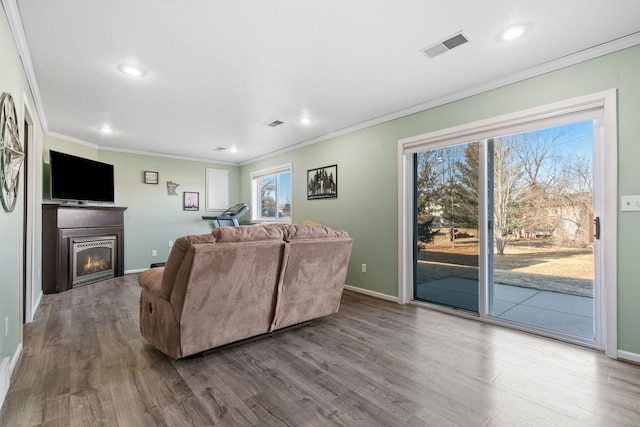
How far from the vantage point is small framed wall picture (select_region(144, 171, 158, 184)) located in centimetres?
606

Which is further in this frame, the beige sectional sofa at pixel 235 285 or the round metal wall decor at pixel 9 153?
the beige sectional sofa at pixel 235 285

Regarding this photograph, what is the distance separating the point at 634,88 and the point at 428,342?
2532 mm

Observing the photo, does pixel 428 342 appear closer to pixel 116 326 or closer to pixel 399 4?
pixel 399 4

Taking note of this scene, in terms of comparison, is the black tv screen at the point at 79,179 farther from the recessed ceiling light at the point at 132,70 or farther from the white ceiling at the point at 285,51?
the recessed ceiling light at the point at 132,70

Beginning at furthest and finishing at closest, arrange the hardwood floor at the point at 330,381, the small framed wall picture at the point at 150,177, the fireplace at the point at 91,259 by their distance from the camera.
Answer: the small framed wall picture at the point at 150,177 → the fireplace at the point at 91,259 → the hardwood floor at the point at 330,381

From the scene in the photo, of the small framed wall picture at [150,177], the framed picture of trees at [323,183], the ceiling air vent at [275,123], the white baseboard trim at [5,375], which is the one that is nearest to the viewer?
the white baseboard trim at [5,375]

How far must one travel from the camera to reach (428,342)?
262 cm

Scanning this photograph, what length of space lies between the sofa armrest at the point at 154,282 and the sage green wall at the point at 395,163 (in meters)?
2.70

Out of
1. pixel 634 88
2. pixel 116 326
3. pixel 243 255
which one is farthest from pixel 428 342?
pixel 116 326

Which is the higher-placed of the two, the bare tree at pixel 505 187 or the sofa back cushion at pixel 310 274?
the bare tree at pixel 505 187

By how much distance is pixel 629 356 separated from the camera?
7.40 ft

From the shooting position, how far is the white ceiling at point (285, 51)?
1.99 meters

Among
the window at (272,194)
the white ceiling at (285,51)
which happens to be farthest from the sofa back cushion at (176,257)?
the window at (272,194)

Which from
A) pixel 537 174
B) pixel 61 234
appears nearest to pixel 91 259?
pixel 61 234
